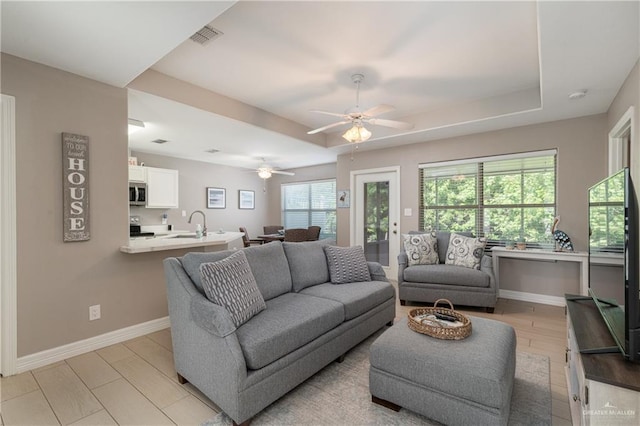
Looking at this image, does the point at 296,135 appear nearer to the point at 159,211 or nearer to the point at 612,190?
the point at 159,211

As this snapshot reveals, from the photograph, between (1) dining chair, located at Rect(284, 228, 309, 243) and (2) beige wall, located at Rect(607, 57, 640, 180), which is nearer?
(2) beige wall, located at Rect(607, 57, 640, 180)

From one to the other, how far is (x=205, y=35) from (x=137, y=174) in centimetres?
364

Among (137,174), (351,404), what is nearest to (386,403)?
(351,404)

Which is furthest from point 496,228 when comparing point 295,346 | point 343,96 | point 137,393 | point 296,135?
point 137,393

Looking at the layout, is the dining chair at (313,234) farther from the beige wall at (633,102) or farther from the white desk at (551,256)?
the beige wall at (633,102)

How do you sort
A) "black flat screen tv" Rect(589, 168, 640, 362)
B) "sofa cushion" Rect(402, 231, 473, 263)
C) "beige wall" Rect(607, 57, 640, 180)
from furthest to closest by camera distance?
"sofa cushion" Rect(402, 231, 473, 263), "beige wall" Rect(607, 57, 640, 180), "black flat screen tv" Rect(589, 168, 640, 362)

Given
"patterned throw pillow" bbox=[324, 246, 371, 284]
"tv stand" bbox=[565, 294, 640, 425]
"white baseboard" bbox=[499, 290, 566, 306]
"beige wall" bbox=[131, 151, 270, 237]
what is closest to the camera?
"tv stand" bbox=[565, 294, 640, 425]

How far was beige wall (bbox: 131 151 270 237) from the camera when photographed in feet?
19.5

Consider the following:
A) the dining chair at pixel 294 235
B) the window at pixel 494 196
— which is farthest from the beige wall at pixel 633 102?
the dining chair at pixel 294 235

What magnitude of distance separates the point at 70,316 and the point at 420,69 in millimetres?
3878

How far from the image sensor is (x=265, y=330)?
5.91 ft

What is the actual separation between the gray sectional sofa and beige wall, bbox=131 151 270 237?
4337 millimetres

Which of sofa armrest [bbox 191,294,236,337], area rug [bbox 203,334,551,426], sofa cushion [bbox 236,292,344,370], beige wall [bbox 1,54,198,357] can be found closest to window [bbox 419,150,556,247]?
area rug [bbox 203,334,551,426]

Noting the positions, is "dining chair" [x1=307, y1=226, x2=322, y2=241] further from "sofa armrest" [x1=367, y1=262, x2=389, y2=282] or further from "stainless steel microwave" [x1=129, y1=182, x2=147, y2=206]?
"stainless steel microwave" [x1=129, y1=182, x2=147, y2=206]
